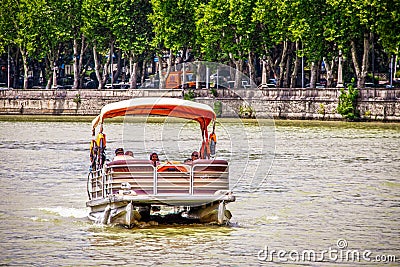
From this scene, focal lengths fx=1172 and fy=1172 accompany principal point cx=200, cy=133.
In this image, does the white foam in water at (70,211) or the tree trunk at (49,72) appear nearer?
the white foam in water at (70,211)

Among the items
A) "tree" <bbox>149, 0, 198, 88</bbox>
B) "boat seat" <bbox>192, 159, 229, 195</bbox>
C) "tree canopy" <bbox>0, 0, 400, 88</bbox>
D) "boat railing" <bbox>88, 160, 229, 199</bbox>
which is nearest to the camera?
"boat railing" <bbox>88, 160, 229, 199</bbox>

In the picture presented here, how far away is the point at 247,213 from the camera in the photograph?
105 ft

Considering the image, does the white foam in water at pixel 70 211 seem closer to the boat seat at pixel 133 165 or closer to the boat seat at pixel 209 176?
the boat seat at pixel 133 165

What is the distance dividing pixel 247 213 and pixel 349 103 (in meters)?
48.9

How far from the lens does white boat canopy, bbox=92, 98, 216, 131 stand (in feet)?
92.8

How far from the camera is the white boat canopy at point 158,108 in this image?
2828cm

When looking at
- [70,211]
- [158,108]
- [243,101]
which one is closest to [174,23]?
[243,101]

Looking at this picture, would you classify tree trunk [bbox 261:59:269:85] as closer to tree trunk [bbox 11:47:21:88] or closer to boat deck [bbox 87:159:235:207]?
tree trunk [bbox 11:47:21:88]

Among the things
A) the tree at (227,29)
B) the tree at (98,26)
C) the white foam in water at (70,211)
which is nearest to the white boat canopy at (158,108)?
the white foam in water at (70,211)

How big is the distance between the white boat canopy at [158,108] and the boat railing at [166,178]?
70.4 inches

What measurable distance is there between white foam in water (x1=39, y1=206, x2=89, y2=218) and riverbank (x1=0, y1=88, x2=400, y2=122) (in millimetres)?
44964

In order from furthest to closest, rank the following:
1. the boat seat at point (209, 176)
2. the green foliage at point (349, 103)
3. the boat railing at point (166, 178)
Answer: the green foliage at point (349, 103) < the boat seat at point (209, 176) < the boat railing at point (166, 178)

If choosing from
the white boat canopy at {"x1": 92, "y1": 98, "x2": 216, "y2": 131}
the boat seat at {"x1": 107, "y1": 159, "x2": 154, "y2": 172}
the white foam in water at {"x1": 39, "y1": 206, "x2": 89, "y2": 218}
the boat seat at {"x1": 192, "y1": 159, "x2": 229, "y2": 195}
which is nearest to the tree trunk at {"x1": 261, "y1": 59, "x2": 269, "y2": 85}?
the white foam in water at {"x1": 39, "y1": 206, "x2": 89, "y2": 218}

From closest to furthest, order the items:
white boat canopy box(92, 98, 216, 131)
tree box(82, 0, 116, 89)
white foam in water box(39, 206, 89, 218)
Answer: white boat canopy box(92, 98, 216, 131) < white foam in water box(39, 206, 89, 218) < tree box(82, 0, 116, 89)
